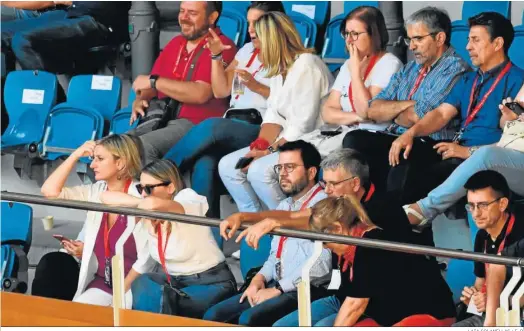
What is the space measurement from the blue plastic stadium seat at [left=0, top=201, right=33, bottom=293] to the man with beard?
1.62 meters

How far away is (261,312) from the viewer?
7027 millimetres

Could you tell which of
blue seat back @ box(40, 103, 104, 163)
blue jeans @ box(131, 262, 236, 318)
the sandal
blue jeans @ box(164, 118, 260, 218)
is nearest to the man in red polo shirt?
blue jeans @ box(164, 118, 260, 218)

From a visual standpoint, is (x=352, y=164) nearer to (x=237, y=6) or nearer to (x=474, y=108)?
(x=474, y=108)

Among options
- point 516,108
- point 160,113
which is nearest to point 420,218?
point 516,108

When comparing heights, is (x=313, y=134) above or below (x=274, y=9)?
below

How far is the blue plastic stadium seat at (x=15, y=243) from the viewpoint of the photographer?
27.2ft

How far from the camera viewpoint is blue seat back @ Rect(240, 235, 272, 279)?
747 cm

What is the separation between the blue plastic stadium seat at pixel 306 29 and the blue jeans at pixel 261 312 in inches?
82.9

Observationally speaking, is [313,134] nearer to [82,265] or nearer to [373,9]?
[373,9]

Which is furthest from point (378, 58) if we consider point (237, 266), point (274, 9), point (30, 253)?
point (30, 253)

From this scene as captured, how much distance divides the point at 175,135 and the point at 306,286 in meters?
2.23

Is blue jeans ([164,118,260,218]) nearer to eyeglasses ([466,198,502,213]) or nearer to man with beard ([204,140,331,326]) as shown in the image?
man with beard ([204,140,331,326])

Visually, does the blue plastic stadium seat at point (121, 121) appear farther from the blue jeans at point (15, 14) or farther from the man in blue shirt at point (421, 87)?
the man in blue shirt at point (421, 87)

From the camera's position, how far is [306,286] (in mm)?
6434
